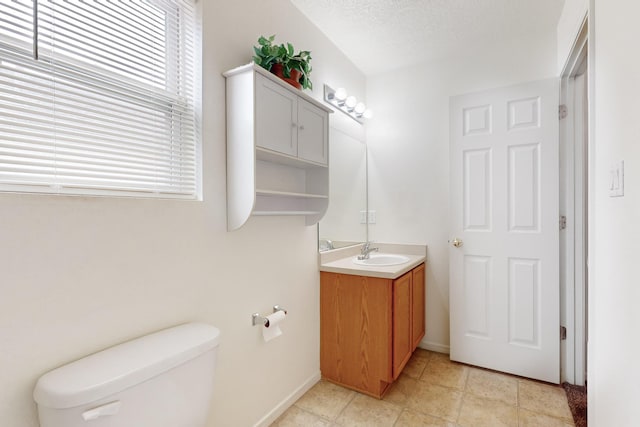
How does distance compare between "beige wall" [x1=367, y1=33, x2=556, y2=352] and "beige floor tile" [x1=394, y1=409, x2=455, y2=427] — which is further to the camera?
"beige wall" [x1=367, y1=33, x2=556, y2=352]

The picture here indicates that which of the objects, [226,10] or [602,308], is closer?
[602,308]

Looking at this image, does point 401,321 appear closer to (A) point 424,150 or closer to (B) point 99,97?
(A) point 424,150

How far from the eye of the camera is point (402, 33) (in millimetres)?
2275

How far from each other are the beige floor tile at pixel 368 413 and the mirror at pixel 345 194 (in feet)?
3.28

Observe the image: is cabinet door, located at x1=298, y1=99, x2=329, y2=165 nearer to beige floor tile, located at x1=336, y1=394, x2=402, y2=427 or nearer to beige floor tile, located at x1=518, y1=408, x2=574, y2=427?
beige floor tile, located at x1=336, y1=394, x2=402, y2=427

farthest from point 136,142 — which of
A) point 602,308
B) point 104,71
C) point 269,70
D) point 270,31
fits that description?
point 602,308

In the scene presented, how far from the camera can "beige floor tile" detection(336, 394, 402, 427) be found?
177 centimetres

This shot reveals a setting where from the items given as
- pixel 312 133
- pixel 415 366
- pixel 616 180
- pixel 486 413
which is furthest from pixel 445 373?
pixel 312 133

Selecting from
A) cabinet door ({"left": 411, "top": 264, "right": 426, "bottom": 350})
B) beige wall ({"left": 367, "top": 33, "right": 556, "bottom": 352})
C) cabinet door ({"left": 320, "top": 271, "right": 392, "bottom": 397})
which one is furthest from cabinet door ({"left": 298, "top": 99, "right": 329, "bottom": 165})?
cabinet door ({"left": 411, "top": 264, "right": 426, "bottom": 350})

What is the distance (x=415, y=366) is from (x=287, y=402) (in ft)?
3.49

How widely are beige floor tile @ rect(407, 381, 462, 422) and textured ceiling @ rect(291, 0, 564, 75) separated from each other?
2.47 meters

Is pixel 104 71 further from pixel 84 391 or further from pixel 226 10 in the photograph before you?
pixel 84 391

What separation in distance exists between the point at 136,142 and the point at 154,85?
253 mm

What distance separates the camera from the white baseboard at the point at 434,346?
2622 millimetres
